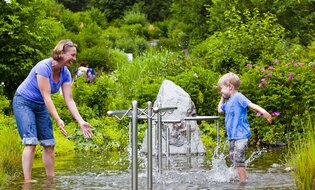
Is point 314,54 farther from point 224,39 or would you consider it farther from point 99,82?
point 99,82

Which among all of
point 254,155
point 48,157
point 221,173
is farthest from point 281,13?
point 48,157

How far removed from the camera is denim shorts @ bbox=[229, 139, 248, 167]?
797 centimetres

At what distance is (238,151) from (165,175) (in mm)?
1316

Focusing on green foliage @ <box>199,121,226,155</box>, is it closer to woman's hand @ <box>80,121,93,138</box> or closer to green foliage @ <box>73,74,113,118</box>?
green foliage @ <box>73,74,113,118</box>

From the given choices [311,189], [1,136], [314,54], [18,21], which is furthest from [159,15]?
[311,189]

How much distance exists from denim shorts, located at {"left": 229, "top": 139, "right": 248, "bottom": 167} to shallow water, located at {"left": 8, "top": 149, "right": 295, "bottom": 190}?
24 cm

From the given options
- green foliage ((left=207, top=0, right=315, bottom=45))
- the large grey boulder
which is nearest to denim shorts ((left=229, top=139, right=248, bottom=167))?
the large grey boulder

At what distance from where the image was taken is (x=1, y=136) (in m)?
8.92

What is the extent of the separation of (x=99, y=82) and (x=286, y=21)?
14.3 m

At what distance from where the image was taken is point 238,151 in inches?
315

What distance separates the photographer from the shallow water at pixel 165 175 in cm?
780

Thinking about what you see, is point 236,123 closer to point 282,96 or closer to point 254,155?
point 254,155

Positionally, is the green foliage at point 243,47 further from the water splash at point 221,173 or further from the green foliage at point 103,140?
the water splash at point 221,173

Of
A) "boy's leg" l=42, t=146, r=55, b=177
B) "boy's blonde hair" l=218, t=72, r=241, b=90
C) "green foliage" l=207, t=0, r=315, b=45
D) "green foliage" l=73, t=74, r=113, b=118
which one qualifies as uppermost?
"green foliage" l=207, t=0, r=315, b=45
